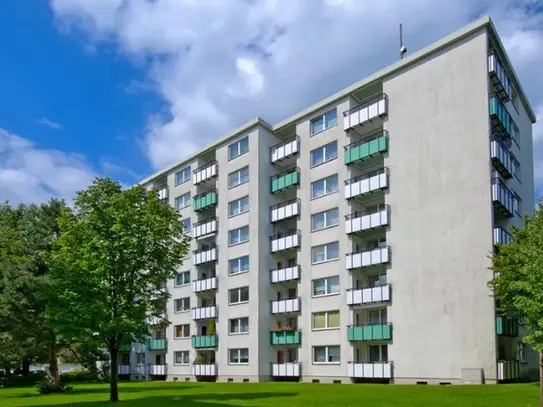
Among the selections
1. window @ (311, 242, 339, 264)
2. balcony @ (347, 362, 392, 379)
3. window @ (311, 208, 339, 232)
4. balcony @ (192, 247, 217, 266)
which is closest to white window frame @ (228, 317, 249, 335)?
balcony @ (192, 247, 217, 266)

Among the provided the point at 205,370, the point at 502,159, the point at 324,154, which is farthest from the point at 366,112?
the point at 205,370

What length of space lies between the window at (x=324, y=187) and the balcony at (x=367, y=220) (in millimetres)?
3561

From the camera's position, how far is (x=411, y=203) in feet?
147

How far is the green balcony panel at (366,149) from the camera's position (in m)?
46.9

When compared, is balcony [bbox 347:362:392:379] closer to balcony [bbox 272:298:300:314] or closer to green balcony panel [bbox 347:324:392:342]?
green balcony panel [bbox 347:324:392:342]

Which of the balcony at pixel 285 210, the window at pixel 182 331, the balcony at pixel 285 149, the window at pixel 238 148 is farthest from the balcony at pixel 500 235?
the window at pixel 182 331

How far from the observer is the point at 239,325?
56.9m

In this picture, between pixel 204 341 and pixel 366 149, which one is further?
pixel 204 341

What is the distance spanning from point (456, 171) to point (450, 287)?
7977 mm

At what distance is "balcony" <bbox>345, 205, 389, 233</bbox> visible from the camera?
46.0 m

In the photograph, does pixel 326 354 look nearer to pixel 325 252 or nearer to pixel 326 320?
pixel 326 320

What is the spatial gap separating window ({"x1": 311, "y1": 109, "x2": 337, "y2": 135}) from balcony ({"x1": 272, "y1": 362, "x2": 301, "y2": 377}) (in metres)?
20.1

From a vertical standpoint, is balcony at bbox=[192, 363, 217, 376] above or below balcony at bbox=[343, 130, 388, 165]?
below

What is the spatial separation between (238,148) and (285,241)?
11.5 m
